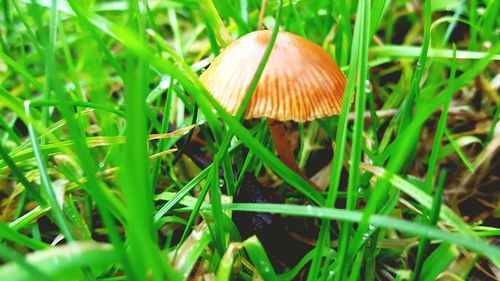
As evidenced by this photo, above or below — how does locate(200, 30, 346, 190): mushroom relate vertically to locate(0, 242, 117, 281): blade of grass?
above

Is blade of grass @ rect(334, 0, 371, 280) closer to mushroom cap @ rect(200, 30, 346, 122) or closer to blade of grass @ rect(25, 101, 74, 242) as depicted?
mushroom cap @ rect(200, 30, 346, 122)

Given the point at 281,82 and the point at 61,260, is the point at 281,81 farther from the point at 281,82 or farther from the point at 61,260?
the point at 61,260

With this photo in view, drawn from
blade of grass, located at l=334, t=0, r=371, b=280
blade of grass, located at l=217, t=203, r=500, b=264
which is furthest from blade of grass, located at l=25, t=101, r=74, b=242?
blade of grass, located at l=334, t=0, r=371, b=280

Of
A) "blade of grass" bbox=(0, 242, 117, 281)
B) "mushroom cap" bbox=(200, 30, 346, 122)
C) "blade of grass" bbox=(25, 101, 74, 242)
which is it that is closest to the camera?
"blade of grass" bbox=(0, 242, 117, 281)

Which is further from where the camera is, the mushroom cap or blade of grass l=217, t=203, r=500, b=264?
the mushroom cap

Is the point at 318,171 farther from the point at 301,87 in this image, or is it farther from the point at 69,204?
the point at 69,204
